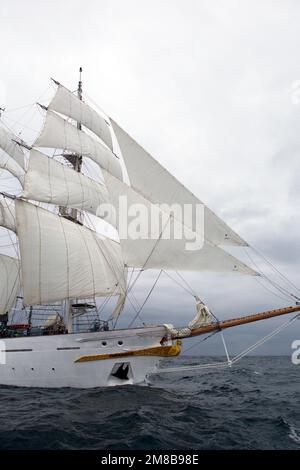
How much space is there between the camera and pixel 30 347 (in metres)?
20.9

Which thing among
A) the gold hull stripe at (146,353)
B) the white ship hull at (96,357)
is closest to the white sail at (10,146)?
the white ship hull at (96,357)

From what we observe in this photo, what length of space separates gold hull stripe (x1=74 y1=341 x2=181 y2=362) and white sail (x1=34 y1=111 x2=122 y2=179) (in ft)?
55.2

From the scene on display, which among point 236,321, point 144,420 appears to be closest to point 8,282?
point 236,321

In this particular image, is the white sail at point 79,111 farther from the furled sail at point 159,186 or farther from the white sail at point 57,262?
the furled sail at point 159,186

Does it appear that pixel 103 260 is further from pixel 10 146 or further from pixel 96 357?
pixel 10 146

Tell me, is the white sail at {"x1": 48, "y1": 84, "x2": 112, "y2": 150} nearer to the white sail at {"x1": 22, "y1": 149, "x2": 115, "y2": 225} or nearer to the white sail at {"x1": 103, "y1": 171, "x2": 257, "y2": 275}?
the white sail at {"x1": 22, "y1": 149, "x2": 115, "y2": 225}

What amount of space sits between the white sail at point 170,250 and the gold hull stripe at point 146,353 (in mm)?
4446

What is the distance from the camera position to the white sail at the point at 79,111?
3019 centimetres

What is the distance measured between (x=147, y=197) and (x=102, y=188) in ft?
36.1

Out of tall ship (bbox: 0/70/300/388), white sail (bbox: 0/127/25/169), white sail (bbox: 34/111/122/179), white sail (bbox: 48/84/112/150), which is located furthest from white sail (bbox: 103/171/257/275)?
white sail (bbox: 0/127/25/169)

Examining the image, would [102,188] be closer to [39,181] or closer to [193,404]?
[39,181]

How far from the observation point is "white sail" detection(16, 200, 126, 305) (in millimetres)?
23172

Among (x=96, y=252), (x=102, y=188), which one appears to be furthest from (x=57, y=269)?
(x=102, y=188)

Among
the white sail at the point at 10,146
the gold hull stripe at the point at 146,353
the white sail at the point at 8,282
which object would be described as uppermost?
the white sail at the point at 10,146
